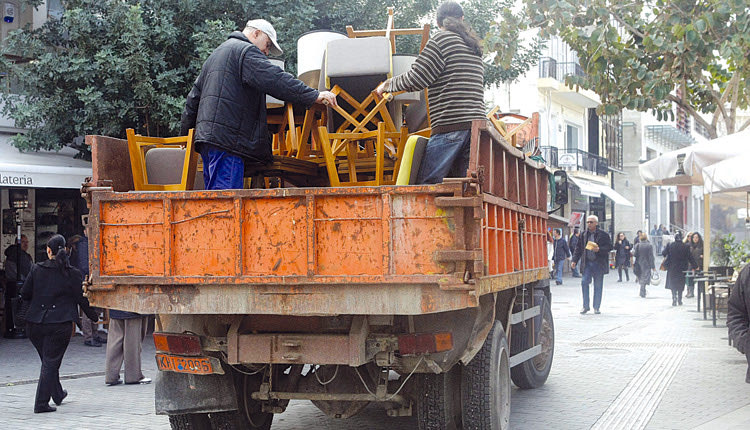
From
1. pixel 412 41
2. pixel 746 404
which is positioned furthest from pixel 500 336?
pixel 412 41

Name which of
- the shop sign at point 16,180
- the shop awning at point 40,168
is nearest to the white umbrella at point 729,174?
the shop awning at point 40,168

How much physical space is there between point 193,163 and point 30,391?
15.6 feet

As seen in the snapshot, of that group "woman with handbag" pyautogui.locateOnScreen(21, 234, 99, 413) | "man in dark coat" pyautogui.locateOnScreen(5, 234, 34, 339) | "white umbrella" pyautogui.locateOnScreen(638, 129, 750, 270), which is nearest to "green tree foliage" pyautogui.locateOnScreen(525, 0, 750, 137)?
"white umbrella" pyautogui.locateOnScreen(638, 129, 750, 270)

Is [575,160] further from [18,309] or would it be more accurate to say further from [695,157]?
[18,309]

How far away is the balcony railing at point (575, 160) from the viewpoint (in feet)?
116

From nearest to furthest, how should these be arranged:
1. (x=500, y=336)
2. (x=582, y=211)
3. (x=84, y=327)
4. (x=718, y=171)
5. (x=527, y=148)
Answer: (x=500, y=336)
(x=527, y=148)
(x=718, y=171)
(x=84, y=327)
(x=582, y=211)

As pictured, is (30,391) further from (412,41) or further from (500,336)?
(412,41)

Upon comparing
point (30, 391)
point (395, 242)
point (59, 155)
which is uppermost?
point (59, 155)

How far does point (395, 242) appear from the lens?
4871 millimetres

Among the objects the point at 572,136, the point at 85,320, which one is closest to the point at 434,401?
the point at 85,320

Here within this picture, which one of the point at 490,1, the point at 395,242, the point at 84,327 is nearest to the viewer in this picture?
the point at 395,242

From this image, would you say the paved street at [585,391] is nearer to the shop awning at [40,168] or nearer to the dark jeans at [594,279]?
the shop awning at [40,168]

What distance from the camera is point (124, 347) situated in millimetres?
9812

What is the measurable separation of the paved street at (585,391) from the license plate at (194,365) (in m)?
1.96
